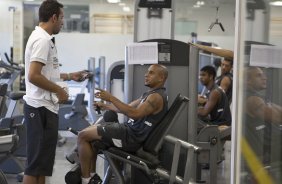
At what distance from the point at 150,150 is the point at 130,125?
31 cm

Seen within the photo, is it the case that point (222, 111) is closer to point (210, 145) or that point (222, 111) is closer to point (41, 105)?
point (210, 145)

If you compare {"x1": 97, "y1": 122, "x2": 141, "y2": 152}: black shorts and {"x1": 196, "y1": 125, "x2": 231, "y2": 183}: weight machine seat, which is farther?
{"x1": 196, "y1": 125, "x2": 231, "y2": 183}: weight machine seat

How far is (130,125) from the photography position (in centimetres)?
339

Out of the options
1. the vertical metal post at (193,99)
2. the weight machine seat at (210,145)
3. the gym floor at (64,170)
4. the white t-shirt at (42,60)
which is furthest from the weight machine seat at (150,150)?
the gym floor at (64,170)

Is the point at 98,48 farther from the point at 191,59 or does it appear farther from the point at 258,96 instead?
the point at 258,96

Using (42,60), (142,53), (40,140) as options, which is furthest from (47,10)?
(142,53)

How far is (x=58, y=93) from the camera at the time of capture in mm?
2664

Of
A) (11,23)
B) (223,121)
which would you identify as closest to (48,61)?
(223,121)

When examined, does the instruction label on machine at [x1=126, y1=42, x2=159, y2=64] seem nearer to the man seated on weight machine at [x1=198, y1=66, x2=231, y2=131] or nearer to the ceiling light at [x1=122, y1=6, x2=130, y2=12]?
the man seated on weight machine at [x1=198, y1=66, x2=231, y2=131]

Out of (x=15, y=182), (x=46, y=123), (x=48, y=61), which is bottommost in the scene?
(x=15, y=182)

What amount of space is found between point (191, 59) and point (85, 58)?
23.0 feet

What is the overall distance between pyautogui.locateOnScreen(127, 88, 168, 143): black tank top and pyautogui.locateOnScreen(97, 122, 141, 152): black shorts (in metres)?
0.04

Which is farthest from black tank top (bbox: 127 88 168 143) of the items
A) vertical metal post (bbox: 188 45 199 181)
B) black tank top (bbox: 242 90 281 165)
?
black tank top (bbox: 242 90 281 165)

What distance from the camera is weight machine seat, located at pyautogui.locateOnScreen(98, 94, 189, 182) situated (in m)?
3.06
